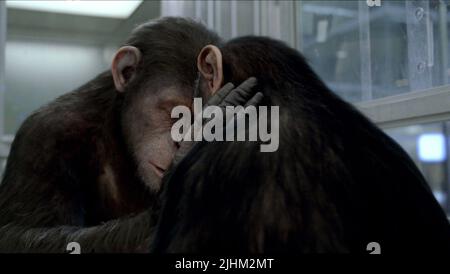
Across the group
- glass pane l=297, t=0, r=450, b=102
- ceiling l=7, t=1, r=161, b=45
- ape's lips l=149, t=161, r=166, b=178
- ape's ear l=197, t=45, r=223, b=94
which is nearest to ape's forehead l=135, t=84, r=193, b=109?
ape's lips l=149, t=161, r=166, b=178

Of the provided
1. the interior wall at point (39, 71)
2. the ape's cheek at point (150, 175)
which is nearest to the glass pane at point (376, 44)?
the ape's cheek at point (150, 175)

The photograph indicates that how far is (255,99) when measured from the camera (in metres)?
0.90

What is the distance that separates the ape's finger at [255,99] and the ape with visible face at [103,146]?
40 centimetres

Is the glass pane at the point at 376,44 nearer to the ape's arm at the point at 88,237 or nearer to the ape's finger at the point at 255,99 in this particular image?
the ape's finger at the point at 255,99

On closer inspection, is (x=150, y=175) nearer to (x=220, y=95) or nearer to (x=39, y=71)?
(x=220, y=95)

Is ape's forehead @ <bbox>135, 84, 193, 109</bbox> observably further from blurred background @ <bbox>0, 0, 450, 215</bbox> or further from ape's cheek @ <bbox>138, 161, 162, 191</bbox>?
blurred background @ <bbox>0, 0, 450, 215</bbox>

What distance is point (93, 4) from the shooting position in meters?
2.48

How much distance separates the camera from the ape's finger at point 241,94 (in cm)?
93

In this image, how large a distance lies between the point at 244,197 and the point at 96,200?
0.68 m

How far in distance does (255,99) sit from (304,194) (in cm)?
19

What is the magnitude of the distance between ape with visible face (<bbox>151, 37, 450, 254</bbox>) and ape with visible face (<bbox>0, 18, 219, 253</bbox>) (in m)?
0.41

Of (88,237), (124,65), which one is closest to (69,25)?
(124,65)
